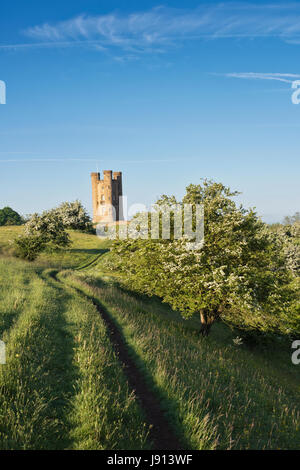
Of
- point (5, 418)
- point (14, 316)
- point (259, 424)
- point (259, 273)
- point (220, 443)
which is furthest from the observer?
point (259, 273)

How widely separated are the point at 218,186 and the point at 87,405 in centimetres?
2062

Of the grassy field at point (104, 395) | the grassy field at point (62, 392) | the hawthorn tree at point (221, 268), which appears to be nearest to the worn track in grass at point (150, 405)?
the grassy field at point (104, 395)

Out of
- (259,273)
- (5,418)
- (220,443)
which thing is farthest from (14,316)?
(259,273)

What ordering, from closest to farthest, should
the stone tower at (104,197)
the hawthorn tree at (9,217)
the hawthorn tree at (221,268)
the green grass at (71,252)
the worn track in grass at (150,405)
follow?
the worn track in grass at (150,405) < the hawthorn tree at (221,268) < the green grass at (71,252) < the hawthorn tree at (9,217) < the stone tower at (104,197)

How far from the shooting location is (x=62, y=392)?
26.5ft

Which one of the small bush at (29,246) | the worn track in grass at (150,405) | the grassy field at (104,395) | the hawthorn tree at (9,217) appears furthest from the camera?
the hawthorn tree at (9,217)

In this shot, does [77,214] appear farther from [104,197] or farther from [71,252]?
[104,197]

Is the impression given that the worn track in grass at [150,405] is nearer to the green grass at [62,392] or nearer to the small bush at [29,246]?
the green grass at [62,392]

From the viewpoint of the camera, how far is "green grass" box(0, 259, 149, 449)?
6.32 m

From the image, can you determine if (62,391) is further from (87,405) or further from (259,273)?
(259,273)

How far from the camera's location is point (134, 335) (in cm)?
1409

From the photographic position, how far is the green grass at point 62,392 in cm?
632

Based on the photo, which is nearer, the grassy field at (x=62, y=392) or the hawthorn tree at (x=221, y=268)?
the grassy field at (x=62, y=392)

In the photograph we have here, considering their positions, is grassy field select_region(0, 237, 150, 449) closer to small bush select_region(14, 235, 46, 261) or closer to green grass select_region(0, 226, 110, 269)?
green grass select_region(0, 226, 110, 269)
